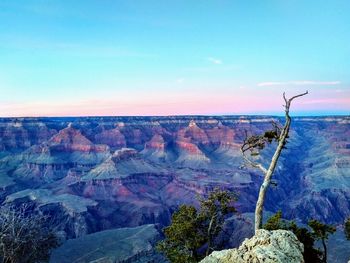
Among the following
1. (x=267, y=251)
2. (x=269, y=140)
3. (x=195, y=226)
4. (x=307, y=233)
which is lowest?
(x=195, y=226)

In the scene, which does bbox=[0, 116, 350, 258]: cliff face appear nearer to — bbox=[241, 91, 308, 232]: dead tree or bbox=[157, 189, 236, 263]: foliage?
bbox=[157, 189, 236, 263]: foliage

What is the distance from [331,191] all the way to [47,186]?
97.4m

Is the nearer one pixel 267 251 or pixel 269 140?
pixel 267 251

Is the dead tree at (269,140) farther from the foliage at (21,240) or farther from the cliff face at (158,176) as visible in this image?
the cliff face at (158,176)

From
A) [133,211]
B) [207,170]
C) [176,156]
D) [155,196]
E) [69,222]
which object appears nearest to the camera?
[69,222]

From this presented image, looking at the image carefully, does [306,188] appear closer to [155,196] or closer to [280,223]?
[155,196]

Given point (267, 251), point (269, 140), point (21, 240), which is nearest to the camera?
point (267, 251)

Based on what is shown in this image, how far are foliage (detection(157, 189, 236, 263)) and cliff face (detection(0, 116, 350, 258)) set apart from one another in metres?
78.6

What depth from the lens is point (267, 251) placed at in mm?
15656

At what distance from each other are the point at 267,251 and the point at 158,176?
13107 centimetres

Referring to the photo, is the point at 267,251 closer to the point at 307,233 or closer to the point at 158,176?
the point at 307,233

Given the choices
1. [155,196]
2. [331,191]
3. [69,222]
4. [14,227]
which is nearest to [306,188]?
[331,191]

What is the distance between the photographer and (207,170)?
15888cm

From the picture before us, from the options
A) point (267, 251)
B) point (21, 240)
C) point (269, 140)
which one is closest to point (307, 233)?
point (269, 140)
